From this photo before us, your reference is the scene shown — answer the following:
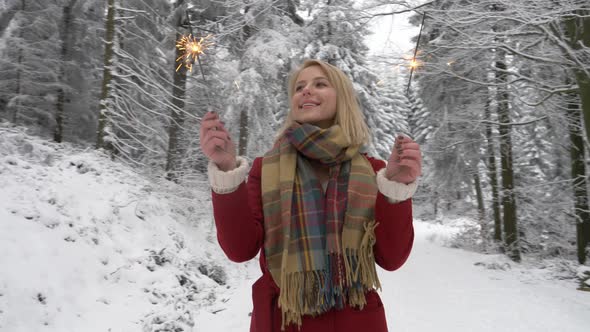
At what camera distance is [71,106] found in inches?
523

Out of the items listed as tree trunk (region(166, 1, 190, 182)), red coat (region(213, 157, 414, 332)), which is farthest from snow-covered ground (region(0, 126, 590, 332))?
red coat (region(213, 157, 414, 332))

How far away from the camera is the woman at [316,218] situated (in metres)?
1.51

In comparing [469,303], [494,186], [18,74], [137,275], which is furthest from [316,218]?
[18,74]

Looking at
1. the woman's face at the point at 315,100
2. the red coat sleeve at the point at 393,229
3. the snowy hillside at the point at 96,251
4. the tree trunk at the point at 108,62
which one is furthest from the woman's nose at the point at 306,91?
the tree trunk at the point at 108,62

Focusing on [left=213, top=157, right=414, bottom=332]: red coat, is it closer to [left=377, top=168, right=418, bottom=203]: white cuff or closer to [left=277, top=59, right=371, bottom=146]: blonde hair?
[left=377, top=168, right=418, bottom=203]: white cuff

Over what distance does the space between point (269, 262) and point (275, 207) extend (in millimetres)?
280

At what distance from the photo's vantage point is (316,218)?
5.65 feet

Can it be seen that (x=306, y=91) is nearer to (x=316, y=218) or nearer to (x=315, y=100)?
(x=315, y=100)

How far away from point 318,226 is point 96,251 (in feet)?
18.6

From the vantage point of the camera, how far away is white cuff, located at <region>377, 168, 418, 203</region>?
149 cm

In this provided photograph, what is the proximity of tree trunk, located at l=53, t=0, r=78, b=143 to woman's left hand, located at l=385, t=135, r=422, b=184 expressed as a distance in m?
14.3

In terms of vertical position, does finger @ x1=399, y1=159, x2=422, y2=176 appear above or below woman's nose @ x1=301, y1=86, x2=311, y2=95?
below

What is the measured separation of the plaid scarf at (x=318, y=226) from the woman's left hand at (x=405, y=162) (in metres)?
0.23

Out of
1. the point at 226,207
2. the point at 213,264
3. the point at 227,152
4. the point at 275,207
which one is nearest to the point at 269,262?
the point at 275,207
